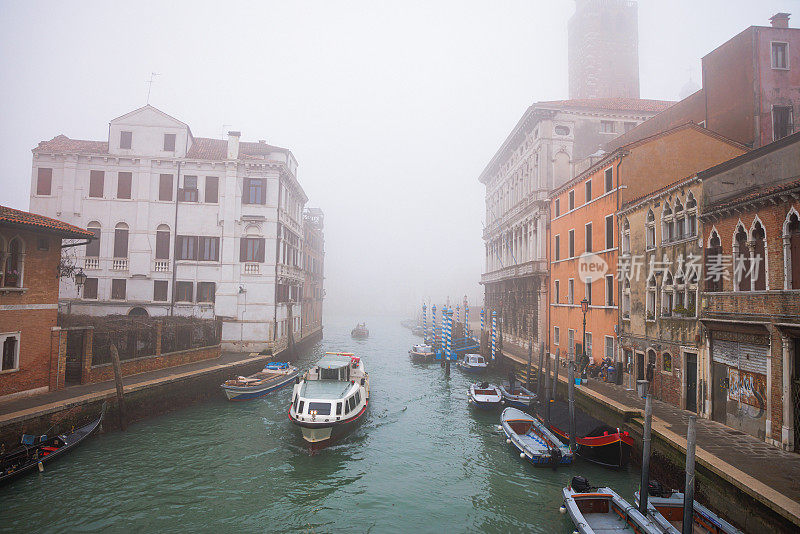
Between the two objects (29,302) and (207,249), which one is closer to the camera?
(29,302)

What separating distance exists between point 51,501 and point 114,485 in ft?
4.96

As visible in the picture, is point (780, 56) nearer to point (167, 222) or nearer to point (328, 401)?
point (328, 401)

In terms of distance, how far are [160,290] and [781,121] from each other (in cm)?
3812

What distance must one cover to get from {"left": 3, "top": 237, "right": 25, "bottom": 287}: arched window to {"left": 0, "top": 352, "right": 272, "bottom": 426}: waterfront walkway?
14.0 ft

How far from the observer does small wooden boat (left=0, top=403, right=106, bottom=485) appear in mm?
12359

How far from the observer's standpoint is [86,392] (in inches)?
683

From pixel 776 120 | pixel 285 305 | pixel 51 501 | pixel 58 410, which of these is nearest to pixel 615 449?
pixel 51 501

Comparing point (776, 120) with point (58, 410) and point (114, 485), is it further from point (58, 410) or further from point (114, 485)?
point (58, 410)

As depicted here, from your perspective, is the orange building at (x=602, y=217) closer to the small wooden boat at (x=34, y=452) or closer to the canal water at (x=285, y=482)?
the canal water at (x=285, y=482)

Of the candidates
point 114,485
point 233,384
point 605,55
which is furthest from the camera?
point 605,55

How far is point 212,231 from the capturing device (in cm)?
3191

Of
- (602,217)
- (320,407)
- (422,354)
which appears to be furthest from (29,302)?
(422,354)

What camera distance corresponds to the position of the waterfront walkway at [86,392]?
14.5 m

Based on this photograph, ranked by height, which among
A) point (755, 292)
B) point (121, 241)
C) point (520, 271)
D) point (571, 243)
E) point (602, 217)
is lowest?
point (755, 292)
